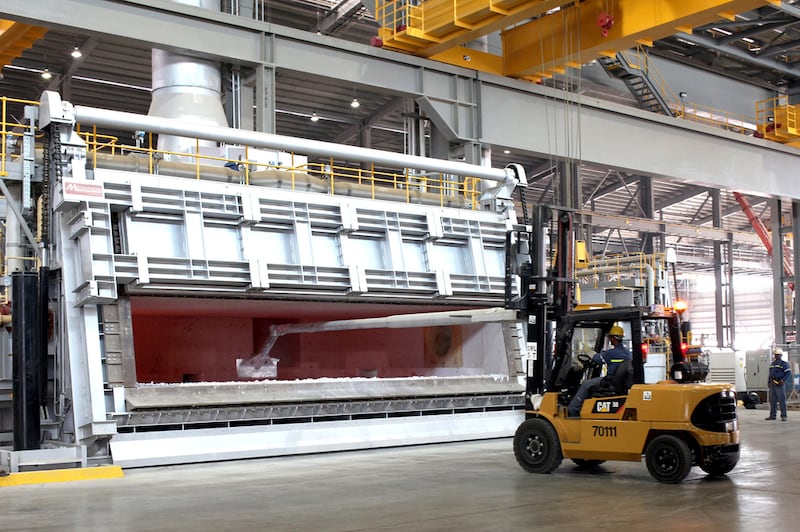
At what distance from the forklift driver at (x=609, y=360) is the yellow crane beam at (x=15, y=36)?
13.7 meters

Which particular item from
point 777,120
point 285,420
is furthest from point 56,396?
point 777,120

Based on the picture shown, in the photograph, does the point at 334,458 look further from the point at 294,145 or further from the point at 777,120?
the point at 777,120

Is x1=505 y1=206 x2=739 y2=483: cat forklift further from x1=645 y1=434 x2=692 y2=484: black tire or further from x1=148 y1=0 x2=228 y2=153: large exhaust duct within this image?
x1=148 y1=0 x2=228 y2=153: large exhaust duct

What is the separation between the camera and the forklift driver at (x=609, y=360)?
967 cm

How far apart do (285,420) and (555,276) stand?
4582 mm

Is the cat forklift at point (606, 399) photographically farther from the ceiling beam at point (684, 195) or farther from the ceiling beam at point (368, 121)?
the ceiling beam at point (684, 195)

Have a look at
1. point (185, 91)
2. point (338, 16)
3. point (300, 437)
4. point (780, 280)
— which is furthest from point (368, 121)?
point (300, 437)

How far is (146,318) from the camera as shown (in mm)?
17953

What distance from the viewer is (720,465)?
30.3 ft

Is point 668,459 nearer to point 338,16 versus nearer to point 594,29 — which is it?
point 594,29

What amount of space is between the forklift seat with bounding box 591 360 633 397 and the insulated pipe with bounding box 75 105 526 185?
5.76 m

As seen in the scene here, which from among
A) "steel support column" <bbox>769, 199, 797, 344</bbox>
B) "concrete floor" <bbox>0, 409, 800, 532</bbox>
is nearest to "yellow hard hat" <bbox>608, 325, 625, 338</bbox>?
"concrete floor" <bbox>0, 409, 800, 532</bbox>

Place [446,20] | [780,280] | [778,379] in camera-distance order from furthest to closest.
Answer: [780,280]
[778,379]
[446,20]

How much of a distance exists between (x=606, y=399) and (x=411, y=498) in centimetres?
253
